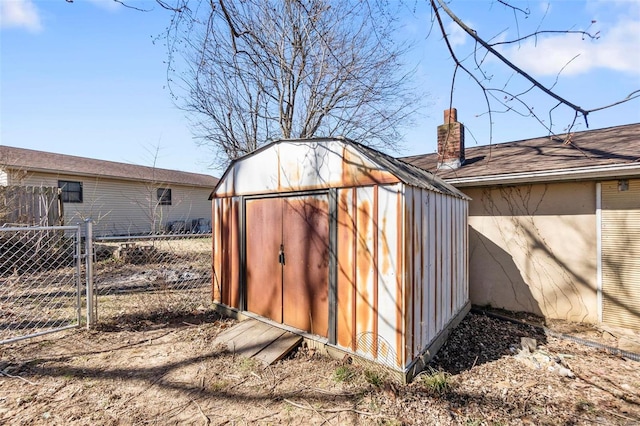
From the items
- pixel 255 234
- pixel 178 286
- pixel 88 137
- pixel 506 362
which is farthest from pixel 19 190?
pixel 506 362

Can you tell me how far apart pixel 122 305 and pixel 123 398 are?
320 cm

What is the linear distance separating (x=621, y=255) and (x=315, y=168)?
18.0ft

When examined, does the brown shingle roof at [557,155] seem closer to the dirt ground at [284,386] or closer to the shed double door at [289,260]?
the dirt ground at [284,386]

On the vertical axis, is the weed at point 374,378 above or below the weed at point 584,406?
above

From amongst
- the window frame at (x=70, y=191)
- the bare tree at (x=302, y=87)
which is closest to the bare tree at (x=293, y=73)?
the bare tree at (x=302, y=87)

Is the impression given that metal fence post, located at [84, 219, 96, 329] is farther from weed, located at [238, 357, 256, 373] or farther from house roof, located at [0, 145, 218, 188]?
house roof, located at [0, 145, 218, 188]

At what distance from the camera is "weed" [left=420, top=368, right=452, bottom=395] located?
3.17 metres

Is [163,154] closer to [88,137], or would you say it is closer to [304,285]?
[88,137]

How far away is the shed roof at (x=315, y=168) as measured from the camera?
343 cm

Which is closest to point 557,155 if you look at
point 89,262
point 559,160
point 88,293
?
point 559,160

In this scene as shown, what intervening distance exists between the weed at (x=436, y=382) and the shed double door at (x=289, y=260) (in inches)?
50.1

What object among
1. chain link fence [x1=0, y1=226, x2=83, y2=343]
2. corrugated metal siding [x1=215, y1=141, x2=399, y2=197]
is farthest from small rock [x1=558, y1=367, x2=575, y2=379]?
chain link fence [x1=0, y1=226, x2=83, y2=343]

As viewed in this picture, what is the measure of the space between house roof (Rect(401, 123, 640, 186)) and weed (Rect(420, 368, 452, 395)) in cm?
341

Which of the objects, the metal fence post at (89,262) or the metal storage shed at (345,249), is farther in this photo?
the metal fence post at (89,262)
